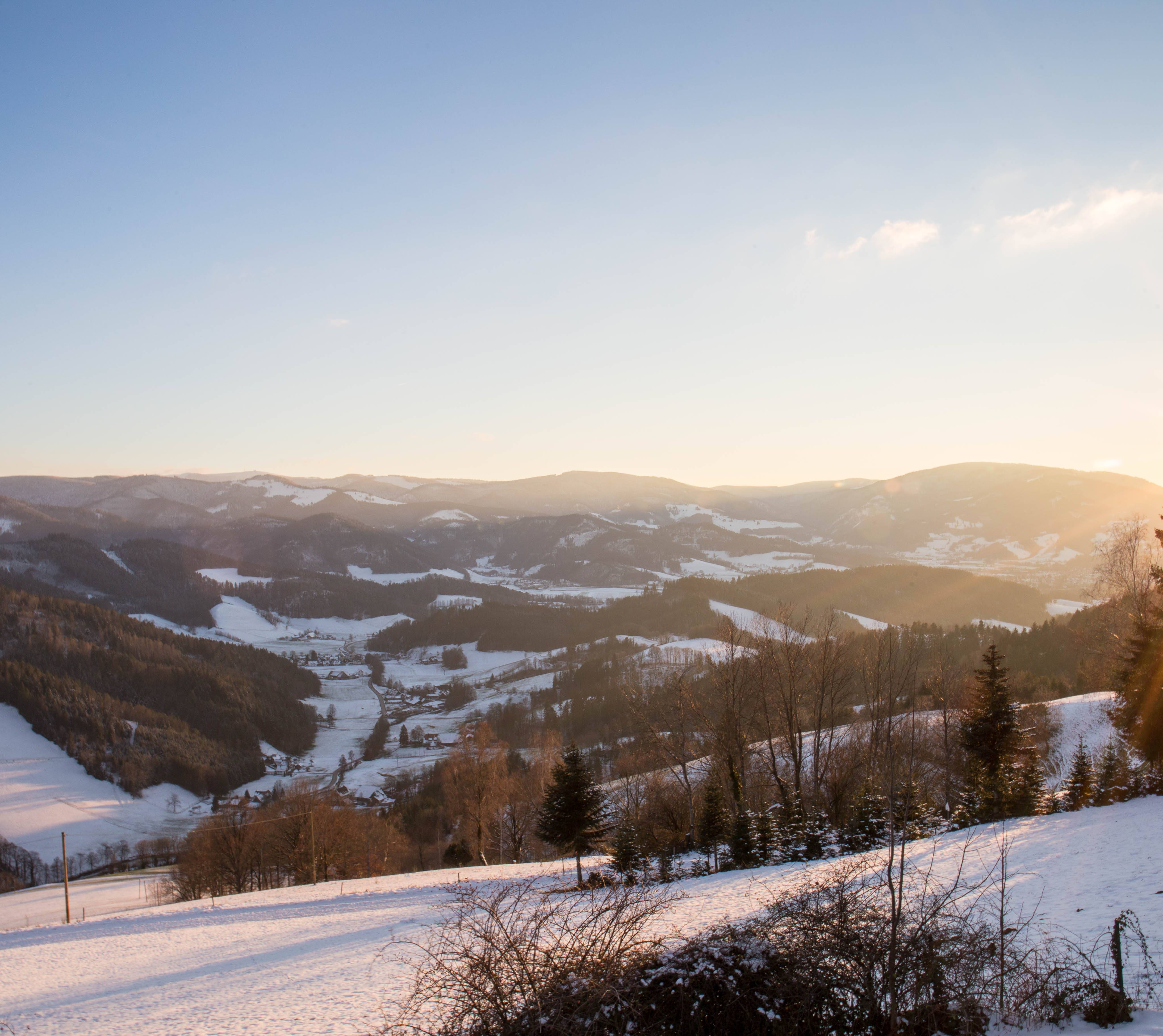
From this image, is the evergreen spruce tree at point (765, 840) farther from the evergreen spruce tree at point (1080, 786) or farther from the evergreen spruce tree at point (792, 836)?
the evergreen spruce tree at point (1080, 786)

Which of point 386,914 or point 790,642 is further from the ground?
point 790,642

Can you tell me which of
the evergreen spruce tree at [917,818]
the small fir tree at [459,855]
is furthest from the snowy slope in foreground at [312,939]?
the small fir tree at [459,855]

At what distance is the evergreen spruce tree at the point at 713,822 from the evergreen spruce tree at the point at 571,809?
7643mm

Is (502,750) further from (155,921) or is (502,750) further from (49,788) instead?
(49,788)

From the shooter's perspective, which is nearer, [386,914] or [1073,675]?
[386,914]

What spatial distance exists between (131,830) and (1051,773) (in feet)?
398

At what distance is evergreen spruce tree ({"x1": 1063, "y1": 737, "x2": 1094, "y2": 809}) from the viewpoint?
2816 centimetres

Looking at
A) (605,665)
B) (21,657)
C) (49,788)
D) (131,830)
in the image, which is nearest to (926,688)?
(605,665)

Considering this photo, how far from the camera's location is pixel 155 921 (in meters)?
28.0

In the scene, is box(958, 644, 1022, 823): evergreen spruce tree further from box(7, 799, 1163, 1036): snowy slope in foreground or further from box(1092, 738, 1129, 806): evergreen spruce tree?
box(7, 799, 1163, 1036): snowy slope in foreground

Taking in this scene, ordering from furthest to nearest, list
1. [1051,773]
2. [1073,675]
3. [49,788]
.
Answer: [49,788], [1073,675], [1051,773]

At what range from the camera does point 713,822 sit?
33312mm

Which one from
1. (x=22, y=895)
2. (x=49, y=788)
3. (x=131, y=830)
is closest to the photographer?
(x=22, y=895)

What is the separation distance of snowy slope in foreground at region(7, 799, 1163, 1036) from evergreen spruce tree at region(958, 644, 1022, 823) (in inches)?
172
